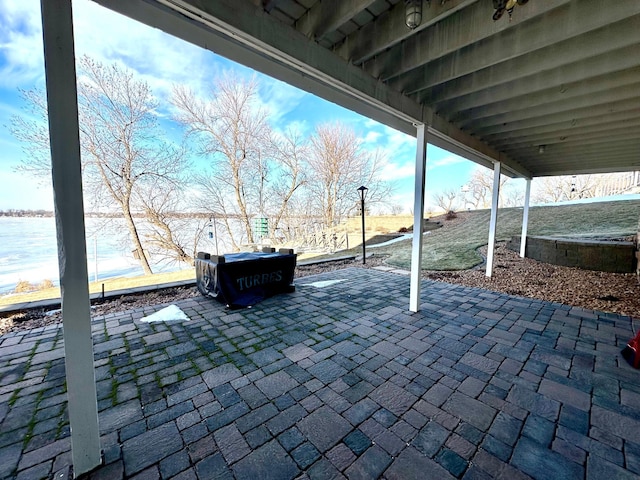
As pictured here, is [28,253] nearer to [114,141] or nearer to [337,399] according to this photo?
[114,141]

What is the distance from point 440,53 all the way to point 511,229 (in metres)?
11.1

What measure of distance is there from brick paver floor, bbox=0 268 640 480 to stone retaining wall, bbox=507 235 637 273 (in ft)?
10.3

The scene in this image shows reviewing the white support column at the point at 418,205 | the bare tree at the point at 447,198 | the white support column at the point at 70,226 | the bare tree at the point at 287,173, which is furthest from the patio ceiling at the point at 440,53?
the bare tree at the point at 447,198

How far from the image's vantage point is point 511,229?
10547mm

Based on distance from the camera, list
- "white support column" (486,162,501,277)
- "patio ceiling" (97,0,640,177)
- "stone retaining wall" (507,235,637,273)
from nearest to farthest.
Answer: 1. "patio ceiling" (97,0,640,177)
2. "white support column" (486,162,501,277)
3. "stone retaining wall" (507,235,637,273)

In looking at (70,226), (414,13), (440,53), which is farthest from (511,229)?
(70,226)

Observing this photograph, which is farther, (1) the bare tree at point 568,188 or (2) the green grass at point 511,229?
(1) the bare tree at point 568,188

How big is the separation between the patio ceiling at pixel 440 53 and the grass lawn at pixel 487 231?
3870mm

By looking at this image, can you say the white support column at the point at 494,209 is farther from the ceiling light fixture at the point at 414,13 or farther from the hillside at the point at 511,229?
the ceiling light fixture at the point at 414,13

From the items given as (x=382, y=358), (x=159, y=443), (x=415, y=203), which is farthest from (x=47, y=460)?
(x=415, y=203)

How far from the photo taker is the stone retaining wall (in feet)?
16.5

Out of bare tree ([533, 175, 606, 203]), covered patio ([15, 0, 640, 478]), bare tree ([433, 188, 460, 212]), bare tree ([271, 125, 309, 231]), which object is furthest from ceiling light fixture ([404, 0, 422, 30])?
bare tree ([533, 175, 606, 203])

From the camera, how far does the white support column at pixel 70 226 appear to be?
109 centimetres

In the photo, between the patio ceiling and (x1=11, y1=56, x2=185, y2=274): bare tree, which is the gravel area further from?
(x1=11, y1=56, x2=185, y2=274): bare tree
